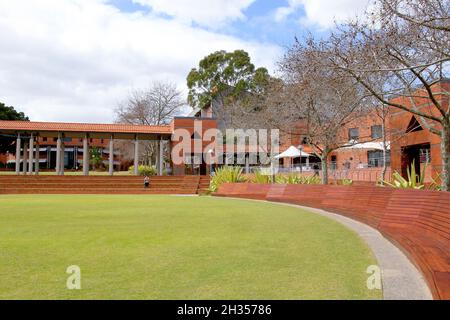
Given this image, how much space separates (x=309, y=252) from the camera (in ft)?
21.4

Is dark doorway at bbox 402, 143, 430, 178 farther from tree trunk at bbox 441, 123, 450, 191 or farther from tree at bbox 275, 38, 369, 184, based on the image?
tree trunk at bbox 441, 123, 450, 191

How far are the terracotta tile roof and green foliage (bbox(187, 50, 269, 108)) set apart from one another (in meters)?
16.1

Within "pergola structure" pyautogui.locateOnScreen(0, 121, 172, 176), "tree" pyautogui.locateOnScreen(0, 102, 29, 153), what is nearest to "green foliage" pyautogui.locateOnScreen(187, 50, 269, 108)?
"pergola structure" pyautogui.locateOnScreen(0, 121, 172, 176)

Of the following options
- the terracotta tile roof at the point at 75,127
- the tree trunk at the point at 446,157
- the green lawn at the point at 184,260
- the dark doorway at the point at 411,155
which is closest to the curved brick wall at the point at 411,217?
the green lawn at the point at 184,260

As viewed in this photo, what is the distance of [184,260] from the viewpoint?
19.1 ft

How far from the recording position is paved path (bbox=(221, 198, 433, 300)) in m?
4.20

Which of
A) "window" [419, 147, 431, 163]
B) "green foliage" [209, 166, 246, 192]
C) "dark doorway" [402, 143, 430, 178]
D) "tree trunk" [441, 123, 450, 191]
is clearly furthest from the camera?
"green foliage" [209, 166, 246, 192]

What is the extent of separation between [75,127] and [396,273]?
3535cm

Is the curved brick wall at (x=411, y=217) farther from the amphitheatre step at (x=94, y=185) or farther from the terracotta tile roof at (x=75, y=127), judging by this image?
the terracotta tile roof at (x=75, y=127)

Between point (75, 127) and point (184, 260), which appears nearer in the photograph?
point (184, 260)

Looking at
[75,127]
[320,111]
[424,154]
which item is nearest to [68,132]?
[75,127]

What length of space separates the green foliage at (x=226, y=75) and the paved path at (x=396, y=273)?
151ft

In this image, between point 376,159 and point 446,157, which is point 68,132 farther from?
point 446,157
